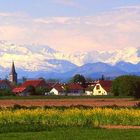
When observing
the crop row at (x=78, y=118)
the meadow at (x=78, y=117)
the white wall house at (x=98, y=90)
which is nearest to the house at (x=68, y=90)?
the white wall house at (x=98, y=90)

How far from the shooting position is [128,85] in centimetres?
9950

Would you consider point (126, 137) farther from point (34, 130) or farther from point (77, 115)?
point (77, 115)

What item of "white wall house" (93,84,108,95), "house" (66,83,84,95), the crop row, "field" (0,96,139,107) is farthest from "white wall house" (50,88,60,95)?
the crop row

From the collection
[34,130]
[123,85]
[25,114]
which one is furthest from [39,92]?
[34,130]

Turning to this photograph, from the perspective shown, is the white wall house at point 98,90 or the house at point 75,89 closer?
the white wall house at point 98,90

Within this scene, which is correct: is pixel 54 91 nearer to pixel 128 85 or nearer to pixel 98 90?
pixel 98 90

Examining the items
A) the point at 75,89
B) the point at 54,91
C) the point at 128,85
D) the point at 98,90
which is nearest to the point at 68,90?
the point at 75,89

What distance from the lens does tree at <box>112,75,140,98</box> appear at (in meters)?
99.1

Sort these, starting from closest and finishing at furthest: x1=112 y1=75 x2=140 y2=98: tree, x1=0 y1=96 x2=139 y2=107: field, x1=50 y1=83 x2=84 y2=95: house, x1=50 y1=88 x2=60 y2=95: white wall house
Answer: x1=0 y1=96 x2=139 y2=107: field, x1=112 y1=75 x2=140 y2=98: tree, x1=50 y1=88 x2=60 y2=95: white wall house, x1=50 y1=83 x2=84 y2=95: house

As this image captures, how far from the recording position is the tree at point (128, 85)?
99.1m

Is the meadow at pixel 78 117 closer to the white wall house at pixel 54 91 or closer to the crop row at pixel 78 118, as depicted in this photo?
the crop row at pixel 78 118

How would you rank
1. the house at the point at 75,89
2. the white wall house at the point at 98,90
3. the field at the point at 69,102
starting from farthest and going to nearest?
the house at the point at 75,89
the white wall house at the point at 98,90
the field at the point at 69,102

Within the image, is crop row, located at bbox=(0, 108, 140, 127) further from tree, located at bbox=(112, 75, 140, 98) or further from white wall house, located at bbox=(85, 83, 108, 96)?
white wall house, located at bbox=(85, 83, 108, 96)

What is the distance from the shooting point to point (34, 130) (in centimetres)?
2998
